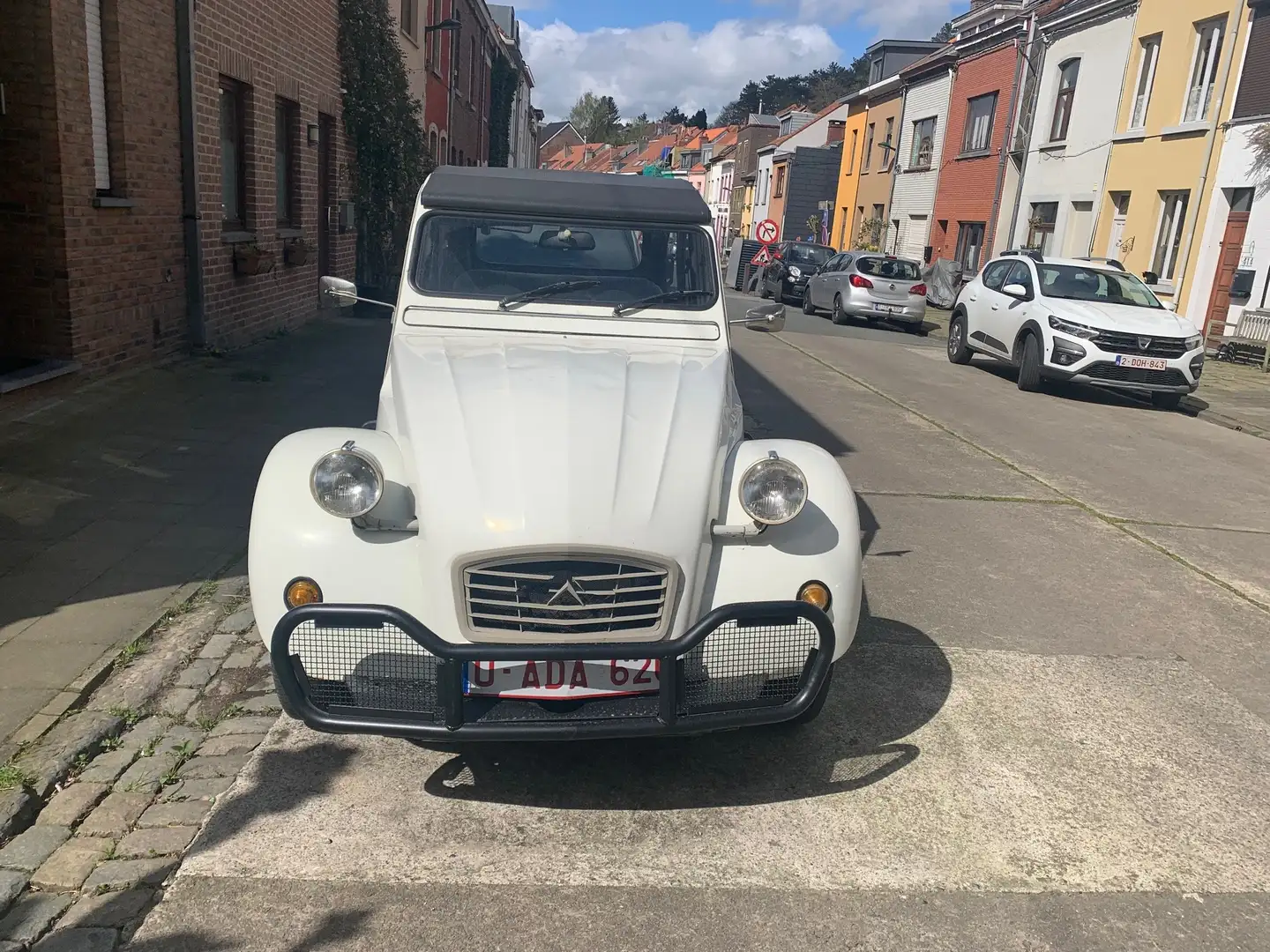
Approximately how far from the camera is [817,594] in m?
3.45

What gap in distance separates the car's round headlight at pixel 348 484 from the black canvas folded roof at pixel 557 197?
183 cm

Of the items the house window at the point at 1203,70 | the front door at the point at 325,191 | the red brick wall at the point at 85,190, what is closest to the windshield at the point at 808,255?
the house window at the point at 1203,70

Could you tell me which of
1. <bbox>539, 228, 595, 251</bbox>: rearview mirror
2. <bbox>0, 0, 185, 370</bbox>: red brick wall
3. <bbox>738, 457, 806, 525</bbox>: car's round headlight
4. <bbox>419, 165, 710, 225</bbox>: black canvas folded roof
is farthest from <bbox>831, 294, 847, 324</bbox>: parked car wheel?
<bbox>738, 457, 806, 525</bbox>: car's round headlight

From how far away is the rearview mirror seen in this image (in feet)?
15.8

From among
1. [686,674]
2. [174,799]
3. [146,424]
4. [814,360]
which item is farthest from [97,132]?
[814,360]

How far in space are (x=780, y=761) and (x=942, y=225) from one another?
29.5m

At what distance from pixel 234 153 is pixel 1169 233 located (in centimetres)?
1699

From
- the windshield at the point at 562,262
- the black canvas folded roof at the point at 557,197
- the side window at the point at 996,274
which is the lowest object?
the side window at the point at 996,274

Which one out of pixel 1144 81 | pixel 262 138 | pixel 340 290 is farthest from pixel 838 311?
pixel 340 290

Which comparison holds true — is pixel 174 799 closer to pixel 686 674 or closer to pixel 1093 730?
pixel 686 674

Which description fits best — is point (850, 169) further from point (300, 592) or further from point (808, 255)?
point (300, 592)

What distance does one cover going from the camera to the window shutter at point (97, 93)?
834 centimetres

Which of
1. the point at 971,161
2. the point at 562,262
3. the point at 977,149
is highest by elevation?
the point at 977,149

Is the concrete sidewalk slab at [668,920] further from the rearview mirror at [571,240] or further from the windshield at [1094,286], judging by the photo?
the windshield at [1094,286]
